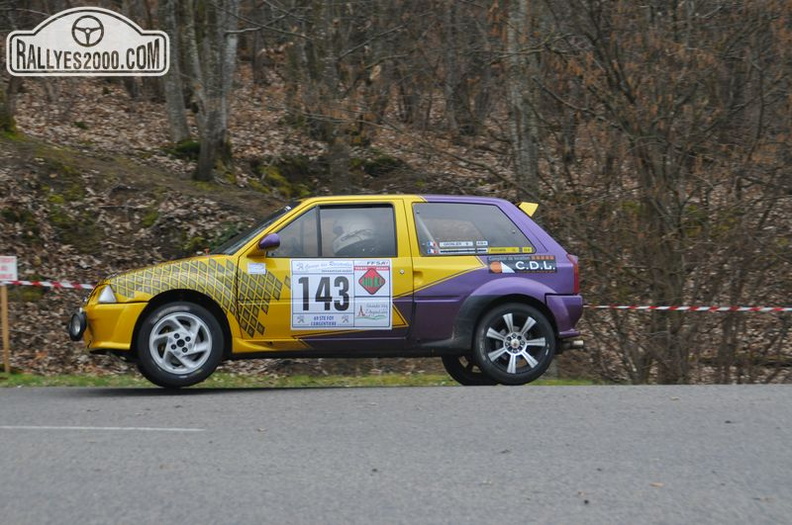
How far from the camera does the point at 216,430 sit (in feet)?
26.3

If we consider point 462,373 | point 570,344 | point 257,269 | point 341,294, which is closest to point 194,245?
point 462,373

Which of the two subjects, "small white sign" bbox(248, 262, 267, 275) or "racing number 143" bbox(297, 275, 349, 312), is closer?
"small white sign" bbox(248, 262, 267, 275)

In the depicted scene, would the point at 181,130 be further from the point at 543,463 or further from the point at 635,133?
the point at 543,463

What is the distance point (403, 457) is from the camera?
23.3 feet

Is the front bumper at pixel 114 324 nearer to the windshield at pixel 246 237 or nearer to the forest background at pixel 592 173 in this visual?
the windshield at pixel 246 237

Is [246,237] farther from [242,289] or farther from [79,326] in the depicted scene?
[79,326]

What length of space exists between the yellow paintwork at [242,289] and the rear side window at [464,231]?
23cm

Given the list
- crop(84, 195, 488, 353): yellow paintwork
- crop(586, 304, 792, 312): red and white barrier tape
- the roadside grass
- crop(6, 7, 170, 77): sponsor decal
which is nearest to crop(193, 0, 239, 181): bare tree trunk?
crop(6, 7, 170, 77): sponsor decal

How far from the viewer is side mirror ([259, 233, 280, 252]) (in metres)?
10.0

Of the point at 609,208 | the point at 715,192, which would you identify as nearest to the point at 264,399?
the point at 609,208

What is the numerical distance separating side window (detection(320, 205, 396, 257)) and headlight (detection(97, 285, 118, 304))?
2005mm

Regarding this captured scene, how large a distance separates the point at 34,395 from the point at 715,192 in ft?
32.4

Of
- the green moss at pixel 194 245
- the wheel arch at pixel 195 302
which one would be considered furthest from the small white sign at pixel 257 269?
the green moss at pixel 194 245

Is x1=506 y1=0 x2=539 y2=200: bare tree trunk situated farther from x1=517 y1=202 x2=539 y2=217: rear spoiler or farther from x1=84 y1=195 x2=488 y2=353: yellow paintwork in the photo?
x1=84 y1=195 x2=488 y2=353: yellow paintwork
